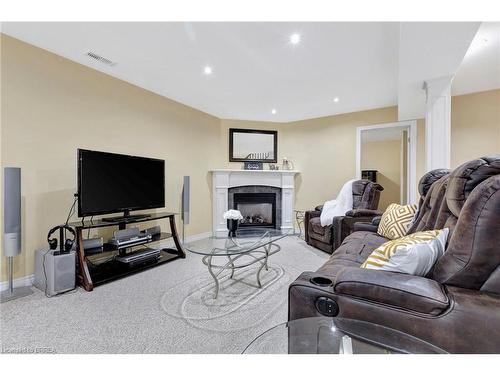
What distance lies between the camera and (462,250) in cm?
97

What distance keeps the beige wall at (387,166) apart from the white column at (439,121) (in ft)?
12.3

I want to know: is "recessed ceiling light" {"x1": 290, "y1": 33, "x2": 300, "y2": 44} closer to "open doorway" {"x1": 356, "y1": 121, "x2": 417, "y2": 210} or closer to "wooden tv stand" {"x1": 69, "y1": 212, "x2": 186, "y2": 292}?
"wooden tv stand" {"x1": 69, "y1": 212, "x2": 186, "y2": 292}

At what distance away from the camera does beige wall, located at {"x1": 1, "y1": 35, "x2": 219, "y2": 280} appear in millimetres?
2359

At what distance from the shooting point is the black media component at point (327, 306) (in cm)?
98

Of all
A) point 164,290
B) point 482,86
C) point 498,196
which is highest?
point 482,86

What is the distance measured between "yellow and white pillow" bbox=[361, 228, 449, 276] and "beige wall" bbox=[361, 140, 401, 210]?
5.71 metres

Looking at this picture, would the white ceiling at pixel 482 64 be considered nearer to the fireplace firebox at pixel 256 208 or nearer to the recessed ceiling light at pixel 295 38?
the recessed ceiling light at pixel 295 38

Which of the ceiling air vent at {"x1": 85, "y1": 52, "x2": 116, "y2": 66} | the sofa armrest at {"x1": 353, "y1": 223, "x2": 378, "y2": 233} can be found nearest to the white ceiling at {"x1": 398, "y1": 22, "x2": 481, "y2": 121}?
the sofa armrest at {"x1": 353, "y1": 223, "x2": 378, "y2": 233}

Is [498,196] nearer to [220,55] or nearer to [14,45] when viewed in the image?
[220,55]

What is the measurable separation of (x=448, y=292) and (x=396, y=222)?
174cm

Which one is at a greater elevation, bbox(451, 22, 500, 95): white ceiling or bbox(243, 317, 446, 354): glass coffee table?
bbox(451, 22, 500, 95): white ceiling

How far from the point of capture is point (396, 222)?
8.16ft
